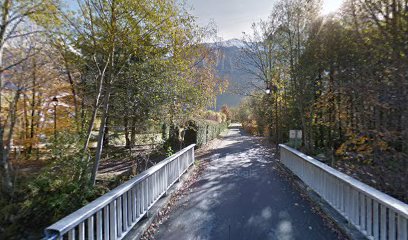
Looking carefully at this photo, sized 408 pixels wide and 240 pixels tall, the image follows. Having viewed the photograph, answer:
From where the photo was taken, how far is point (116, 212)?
3014 millimetres

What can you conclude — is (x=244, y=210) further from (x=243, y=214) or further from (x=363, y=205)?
(x=363, y=205)

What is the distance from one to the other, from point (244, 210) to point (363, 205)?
6.95 feet

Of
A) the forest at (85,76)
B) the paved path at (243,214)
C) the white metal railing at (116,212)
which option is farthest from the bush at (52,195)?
the paved path at (243,214)

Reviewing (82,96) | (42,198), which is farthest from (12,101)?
(42,198)

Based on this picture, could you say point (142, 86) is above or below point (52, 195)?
above

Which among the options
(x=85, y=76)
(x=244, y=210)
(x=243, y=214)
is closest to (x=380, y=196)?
(x=243, y=214)

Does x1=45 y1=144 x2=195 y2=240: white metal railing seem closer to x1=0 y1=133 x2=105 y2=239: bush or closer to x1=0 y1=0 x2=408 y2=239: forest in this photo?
x1=0 y1=133 x2=105 y2=239: bush

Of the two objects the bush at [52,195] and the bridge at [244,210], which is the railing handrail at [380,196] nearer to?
the bridge at [244,210]

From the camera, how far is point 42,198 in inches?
199

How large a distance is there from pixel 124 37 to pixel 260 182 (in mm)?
5411

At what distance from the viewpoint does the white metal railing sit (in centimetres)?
203

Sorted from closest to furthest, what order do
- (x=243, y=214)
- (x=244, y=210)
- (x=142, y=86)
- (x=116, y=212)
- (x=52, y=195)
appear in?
1. (x=116, y=212)
2. (x=243, y=214)
3. (x=244, y=210)
4. (x=52, y=195)
5. (x=142, y=86)

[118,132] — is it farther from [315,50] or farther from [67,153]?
[315,50]

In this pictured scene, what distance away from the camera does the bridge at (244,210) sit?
256cm
